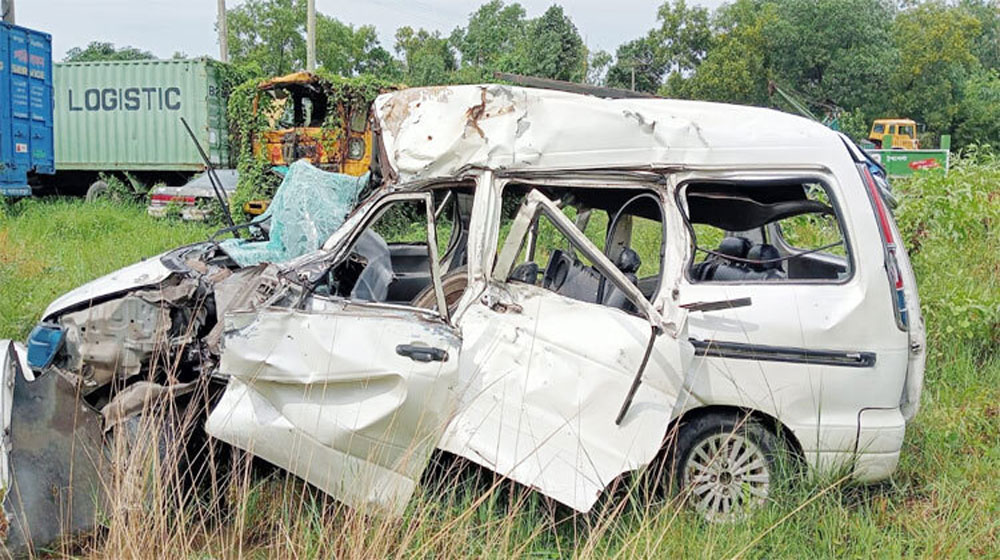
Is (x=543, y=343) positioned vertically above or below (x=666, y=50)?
below

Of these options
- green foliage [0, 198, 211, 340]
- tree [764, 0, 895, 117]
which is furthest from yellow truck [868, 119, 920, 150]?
green foliage [0, 198, 211, 340]

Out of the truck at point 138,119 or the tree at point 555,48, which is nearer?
the truck at point 138,119

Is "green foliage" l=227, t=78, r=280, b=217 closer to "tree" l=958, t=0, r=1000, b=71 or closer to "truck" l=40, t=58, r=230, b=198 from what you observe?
"truck" l=40, t=58, r=230, b=198

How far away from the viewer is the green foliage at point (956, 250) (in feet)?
18.4

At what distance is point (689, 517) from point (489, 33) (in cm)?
5081

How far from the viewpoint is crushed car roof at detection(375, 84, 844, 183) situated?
347 centimetres

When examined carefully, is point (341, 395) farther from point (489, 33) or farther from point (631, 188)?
point (489, 33)

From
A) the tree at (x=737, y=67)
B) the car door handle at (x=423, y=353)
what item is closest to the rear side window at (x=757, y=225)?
the car door handle at (x=423, y=353)

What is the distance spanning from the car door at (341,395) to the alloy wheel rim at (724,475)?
45.9 inches

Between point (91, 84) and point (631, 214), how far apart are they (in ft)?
56.9

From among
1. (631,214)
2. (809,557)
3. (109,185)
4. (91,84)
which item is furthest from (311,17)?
(809,557)

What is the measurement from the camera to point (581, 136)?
3.47 meters

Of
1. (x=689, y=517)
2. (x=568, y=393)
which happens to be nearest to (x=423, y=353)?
(x=568, y=393)

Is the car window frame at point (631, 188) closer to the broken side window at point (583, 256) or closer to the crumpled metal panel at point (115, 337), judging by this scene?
the broken side window at point (583, 256)
